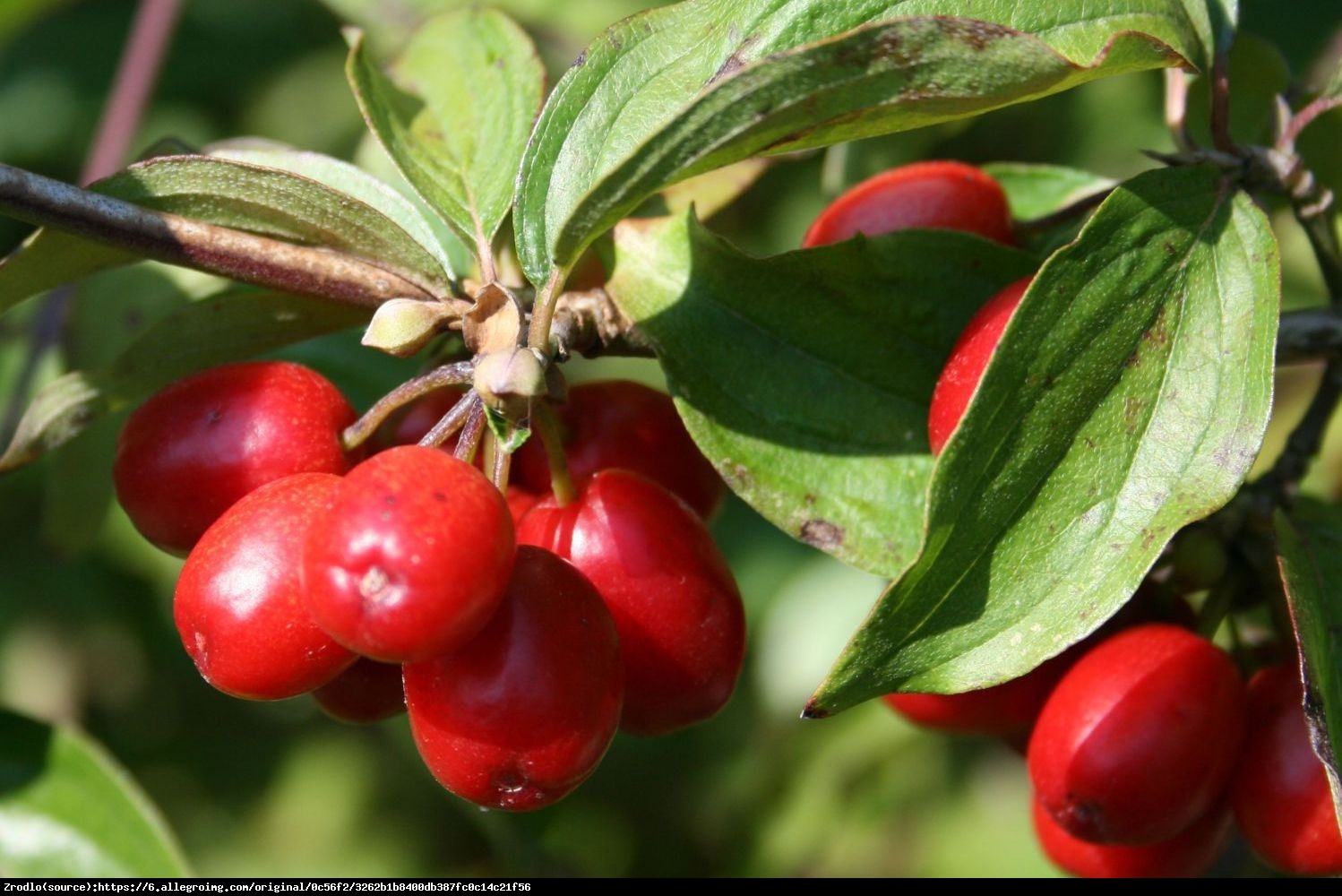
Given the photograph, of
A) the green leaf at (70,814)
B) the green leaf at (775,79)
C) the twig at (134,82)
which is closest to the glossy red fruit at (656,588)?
the green leaf at (775,79)

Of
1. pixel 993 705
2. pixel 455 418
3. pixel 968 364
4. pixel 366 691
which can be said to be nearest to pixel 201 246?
pixel 455 418

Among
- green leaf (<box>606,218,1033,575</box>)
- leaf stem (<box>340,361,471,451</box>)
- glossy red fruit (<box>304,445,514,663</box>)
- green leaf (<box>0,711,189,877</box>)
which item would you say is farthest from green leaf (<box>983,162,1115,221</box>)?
green leaf (<box>0,711,189,877</box>)

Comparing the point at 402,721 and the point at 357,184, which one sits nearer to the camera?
the point at 357,184

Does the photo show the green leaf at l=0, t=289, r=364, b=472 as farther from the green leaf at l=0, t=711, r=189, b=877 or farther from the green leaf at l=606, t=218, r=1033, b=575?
the green leaf at l=0, t=711, r=189, b=877

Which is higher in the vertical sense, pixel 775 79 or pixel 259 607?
pixel 775 79

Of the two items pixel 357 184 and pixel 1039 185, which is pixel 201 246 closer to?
pixel 357 184

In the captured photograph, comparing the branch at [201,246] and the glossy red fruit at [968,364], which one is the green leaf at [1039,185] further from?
the branch at [201,246]

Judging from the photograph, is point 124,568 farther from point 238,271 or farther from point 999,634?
point 999,634
